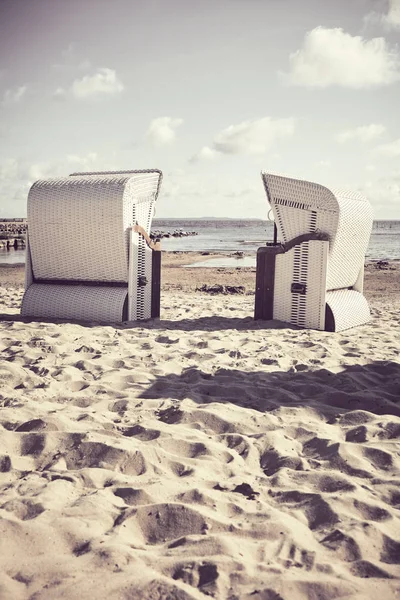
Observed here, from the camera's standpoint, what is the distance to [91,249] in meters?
6.94

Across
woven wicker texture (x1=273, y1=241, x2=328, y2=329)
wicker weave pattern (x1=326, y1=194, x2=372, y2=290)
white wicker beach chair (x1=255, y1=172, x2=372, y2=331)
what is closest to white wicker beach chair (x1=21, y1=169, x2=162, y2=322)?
white wicker beach chair (x1=255, y1=172, x2=372, y2=331)

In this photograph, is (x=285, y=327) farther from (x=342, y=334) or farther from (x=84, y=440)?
(x=84, y=440)

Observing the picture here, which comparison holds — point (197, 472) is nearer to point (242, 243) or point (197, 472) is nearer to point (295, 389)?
point (295, 389)

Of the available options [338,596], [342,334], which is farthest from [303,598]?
[342,334]

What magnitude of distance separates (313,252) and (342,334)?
1.16 meters

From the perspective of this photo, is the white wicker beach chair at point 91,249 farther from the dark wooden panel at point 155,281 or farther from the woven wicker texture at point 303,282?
the woven wicker texture at point 303,282

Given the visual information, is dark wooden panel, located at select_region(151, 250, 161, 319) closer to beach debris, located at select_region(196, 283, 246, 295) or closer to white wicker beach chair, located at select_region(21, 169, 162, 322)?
white wicker beach chair, located at select_region(21, 169, 162, 322)

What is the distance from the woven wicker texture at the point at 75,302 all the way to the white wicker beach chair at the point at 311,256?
6.82 ft

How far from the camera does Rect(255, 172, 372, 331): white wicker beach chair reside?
21.9ft

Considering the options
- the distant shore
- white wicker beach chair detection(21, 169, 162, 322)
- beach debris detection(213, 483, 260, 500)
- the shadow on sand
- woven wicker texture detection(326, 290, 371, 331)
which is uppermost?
white wicker beach chair detection(21, 169, 162, 322)

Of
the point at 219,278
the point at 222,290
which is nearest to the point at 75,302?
the point at 222,290

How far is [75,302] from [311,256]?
3305 millimetres

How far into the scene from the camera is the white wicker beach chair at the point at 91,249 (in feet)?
22.2

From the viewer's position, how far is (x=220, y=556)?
2115mm
